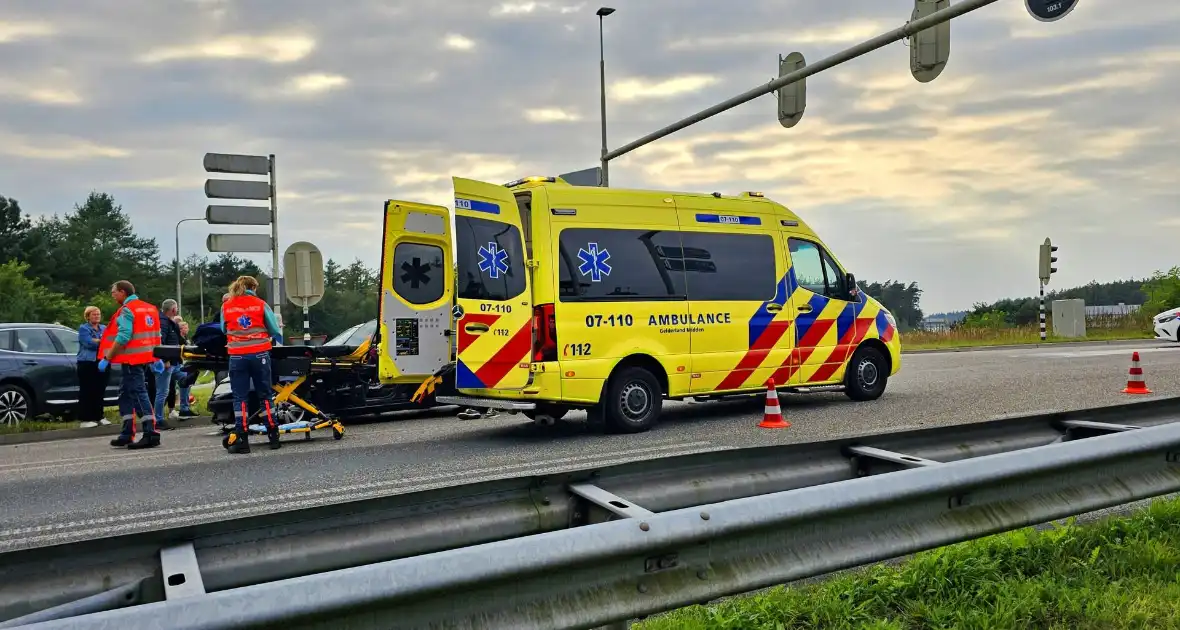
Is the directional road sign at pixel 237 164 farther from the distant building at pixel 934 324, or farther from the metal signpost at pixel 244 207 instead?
the distant building at pixel 934 324

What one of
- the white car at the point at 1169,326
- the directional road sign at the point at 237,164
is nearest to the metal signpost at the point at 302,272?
the directional road sign at the point at 237,164

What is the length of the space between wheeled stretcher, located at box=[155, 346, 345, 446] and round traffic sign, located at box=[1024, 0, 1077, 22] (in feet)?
32.5

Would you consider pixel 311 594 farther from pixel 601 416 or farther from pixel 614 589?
pixel 601 416

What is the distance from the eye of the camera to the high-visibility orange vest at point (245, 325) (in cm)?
938

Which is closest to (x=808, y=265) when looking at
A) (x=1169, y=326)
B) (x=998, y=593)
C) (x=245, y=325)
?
(x=245, y=325)

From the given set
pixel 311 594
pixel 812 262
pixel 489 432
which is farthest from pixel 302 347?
pixel 311 594

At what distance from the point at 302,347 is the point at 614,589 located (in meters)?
8.31

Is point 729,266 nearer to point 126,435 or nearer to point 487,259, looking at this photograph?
point 487,259

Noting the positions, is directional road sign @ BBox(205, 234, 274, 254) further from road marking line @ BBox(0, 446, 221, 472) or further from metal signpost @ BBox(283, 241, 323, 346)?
road marking line @ BBox(0, 446, 221, 472)

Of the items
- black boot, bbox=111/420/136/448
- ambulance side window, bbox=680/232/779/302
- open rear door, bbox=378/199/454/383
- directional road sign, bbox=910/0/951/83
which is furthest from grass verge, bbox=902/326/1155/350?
black boot, bbox=111/420/136/448

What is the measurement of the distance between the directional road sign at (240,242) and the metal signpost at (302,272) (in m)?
0.51

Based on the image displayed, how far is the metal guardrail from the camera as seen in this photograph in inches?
78.0

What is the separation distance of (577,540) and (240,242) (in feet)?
47.8

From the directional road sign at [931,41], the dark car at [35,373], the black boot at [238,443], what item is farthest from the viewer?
the directional road sign at [931,41]
